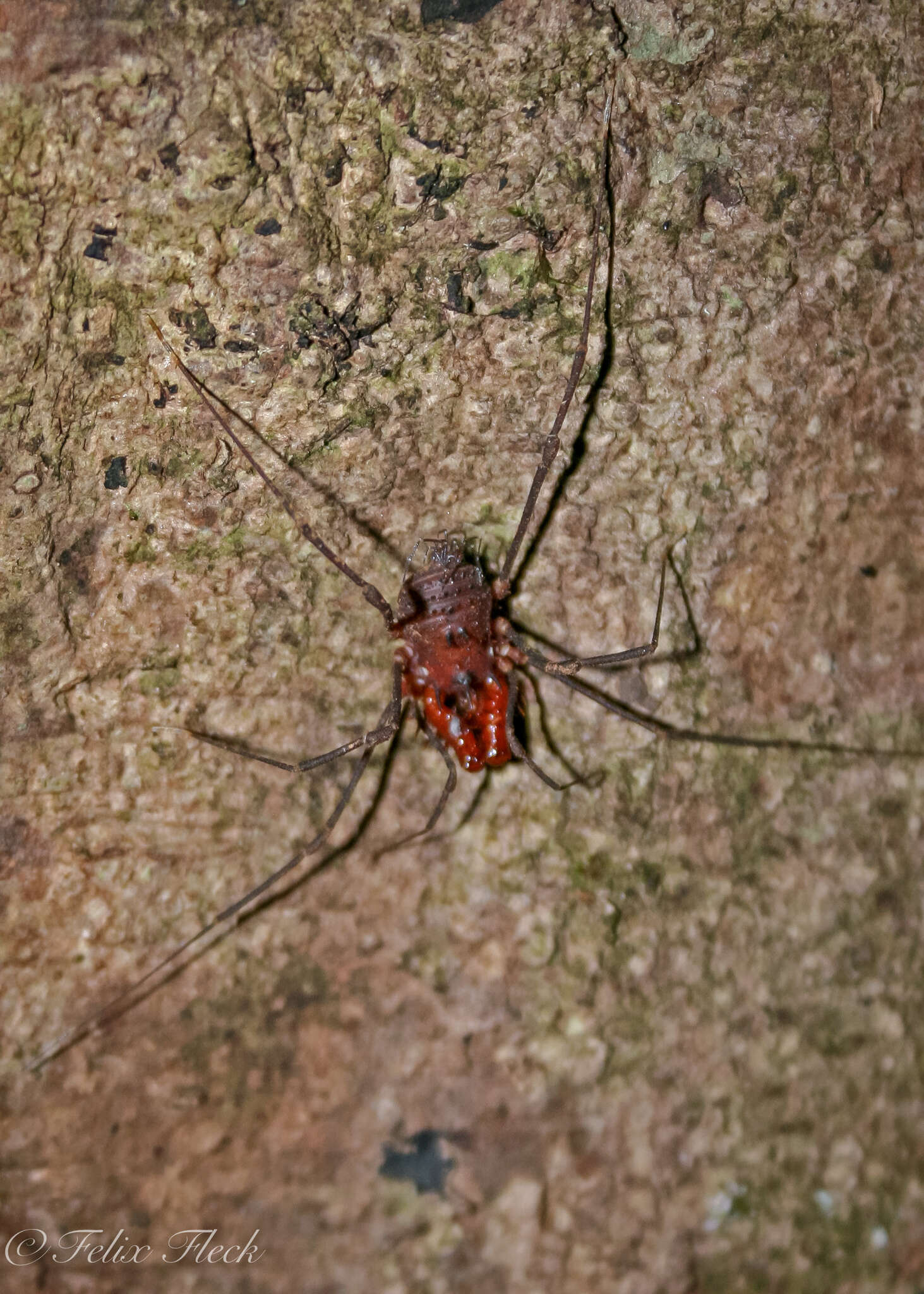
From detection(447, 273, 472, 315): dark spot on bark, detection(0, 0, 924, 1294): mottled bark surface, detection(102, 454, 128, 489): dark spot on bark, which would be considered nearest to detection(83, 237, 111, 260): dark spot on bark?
detection(0, 0, 924, 1294): mottled bark surface

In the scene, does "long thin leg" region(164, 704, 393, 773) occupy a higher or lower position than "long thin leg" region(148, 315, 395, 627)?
lower

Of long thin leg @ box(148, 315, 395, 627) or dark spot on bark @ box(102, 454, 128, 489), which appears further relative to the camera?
dark spot on bark @ box(102, 454, 128, 489)

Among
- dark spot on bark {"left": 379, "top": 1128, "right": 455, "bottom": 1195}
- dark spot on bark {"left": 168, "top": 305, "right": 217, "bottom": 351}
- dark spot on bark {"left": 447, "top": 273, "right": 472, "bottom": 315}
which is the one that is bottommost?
dark spot on bark {"left": 379, "top": 1128, "right": 455, "bottom": 1195}

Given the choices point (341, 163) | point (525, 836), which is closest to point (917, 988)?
point (525, 836)

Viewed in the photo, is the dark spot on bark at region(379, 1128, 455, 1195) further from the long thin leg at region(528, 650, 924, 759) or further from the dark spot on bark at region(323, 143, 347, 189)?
the dark spot on bark at region(323, 143, 347, 189)

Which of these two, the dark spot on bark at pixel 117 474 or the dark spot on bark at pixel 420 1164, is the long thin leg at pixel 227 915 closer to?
the dark spot on bark at pixel 420 1164

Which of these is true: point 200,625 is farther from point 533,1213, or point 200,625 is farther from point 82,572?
point 533,1213

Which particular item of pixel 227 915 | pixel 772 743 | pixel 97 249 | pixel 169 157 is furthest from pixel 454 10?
pixel 227 915

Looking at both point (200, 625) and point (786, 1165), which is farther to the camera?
point (200, 625)
